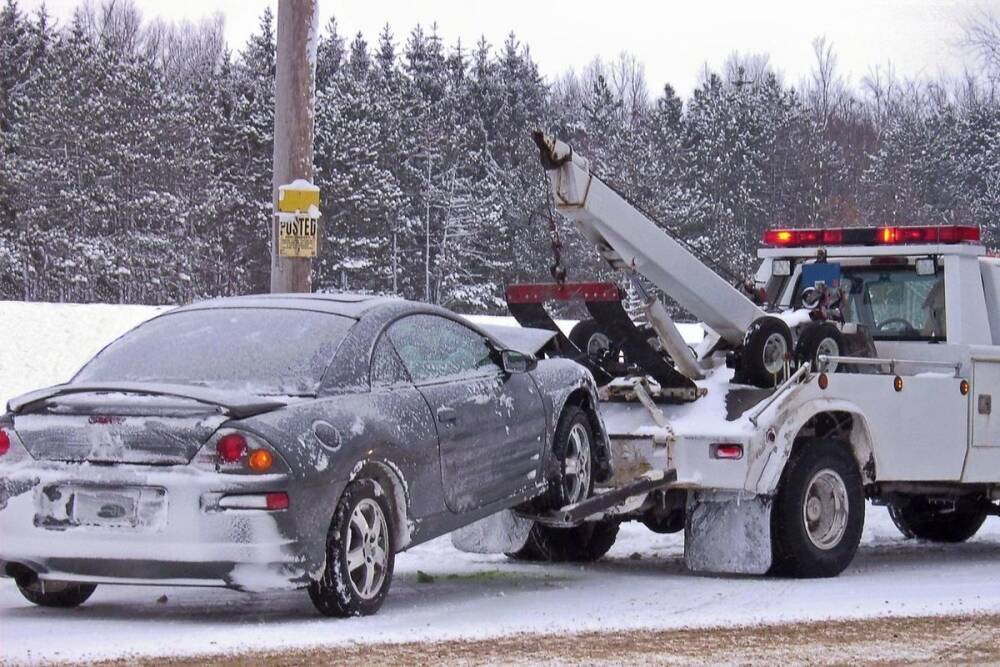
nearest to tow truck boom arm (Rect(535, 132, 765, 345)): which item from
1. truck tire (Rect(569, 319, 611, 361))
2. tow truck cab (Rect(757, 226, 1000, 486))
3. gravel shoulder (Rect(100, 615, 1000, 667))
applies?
truck tire (Rect(569, 319, 611, 361))

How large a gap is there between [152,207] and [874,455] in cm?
5217

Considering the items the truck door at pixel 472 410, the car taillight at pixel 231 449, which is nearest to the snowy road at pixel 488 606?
the truck door at pixel 472 410

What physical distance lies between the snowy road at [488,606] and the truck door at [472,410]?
63 centimetres

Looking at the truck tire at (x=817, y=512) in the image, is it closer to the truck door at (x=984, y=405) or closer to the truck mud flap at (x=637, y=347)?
the truck mud flap at (x=637, y=347)

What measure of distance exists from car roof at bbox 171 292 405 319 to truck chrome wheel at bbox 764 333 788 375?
274 centimetres

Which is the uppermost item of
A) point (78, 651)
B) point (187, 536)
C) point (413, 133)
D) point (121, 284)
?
point (413, 133)

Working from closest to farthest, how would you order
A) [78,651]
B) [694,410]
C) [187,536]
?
[78,651] < [187,536] < [694,410]

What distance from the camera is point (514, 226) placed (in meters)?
66.4

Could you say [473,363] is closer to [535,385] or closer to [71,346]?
[535,385]

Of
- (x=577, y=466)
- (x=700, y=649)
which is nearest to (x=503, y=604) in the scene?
(x=577, y=466)

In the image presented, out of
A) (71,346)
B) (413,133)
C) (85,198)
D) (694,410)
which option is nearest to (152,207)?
(85,198)

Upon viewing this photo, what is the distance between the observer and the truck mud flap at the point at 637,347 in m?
9.81

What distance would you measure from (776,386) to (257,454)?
4221 mm

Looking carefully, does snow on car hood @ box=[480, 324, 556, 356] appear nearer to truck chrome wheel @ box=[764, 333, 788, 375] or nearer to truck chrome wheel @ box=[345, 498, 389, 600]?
truck chrome wheel @ box=[764, 333, 788, 375]
